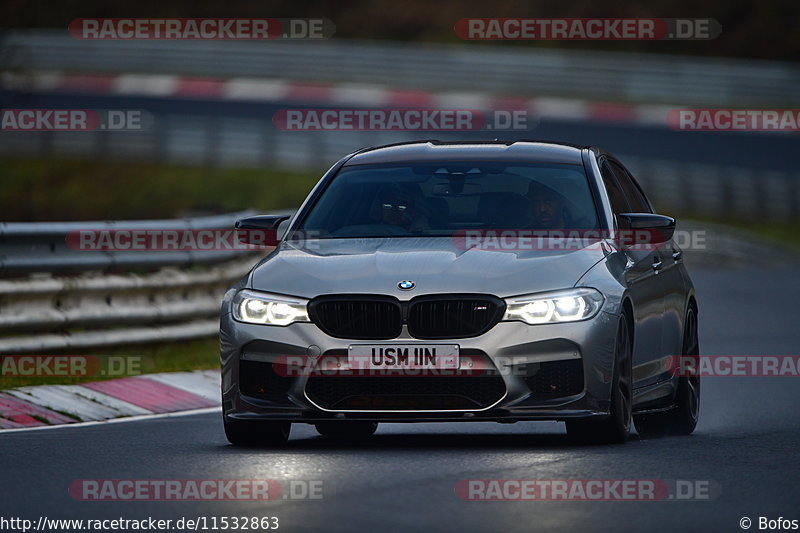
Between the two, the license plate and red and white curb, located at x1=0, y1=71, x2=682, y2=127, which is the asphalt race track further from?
red and white curb, located at x1=0, y1=71, x2=682, y2=127

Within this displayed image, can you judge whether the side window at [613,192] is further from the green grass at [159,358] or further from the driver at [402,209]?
the green grass at [159,358]

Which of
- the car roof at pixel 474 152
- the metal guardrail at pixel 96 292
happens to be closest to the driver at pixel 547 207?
the car roof at pixel 474 152

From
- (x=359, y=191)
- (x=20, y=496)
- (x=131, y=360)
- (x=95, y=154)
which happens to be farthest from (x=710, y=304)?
(x=95, y=154)

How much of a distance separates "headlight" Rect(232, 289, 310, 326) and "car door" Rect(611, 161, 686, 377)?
8.29 ft

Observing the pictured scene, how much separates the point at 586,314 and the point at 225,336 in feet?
6.16

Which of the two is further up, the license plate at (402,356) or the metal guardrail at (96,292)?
the license plate at (402,356)

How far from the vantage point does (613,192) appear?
11180 mm

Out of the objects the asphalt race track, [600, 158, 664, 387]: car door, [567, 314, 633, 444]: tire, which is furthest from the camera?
[600, 158, 664, 387]: car door

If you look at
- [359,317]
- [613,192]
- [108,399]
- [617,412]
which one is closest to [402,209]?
[359,317]

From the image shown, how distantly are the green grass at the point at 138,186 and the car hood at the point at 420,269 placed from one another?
84.6ft

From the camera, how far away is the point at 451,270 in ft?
31.6

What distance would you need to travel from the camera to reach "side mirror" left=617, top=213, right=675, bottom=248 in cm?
1057

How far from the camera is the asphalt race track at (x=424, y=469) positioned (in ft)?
24.6

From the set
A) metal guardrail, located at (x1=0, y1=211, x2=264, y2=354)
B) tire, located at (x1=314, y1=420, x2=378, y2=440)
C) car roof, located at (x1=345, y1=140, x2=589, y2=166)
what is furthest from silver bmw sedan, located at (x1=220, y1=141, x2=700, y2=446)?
metal guardrail, located at (x1=0, y1=211, x2=264, y2=354)
